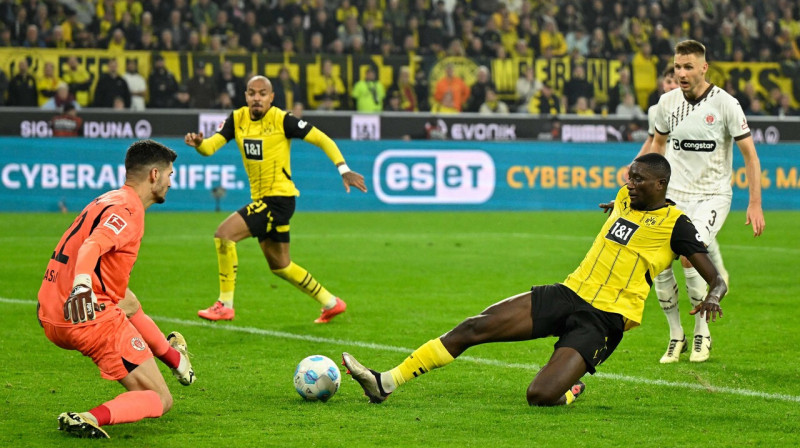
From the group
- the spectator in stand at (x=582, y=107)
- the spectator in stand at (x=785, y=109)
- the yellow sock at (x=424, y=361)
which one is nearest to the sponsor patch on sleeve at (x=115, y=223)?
the yellow sock at (x=424, y=361)

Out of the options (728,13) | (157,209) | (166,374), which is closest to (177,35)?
(157,209)

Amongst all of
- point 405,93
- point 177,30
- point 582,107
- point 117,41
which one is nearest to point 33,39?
point 117,41

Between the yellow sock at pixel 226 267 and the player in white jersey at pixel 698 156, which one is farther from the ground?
the player in white jersey at pixel 698 156

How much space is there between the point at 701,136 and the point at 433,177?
13432 millimetres

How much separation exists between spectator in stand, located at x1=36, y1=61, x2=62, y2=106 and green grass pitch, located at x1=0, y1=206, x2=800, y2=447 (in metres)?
6.99

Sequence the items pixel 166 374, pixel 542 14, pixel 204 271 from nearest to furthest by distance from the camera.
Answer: pixel 166 374 → pixel 204 271 → pixel 542 14

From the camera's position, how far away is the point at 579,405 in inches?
248

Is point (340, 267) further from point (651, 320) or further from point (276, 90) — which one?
point (276, 90)

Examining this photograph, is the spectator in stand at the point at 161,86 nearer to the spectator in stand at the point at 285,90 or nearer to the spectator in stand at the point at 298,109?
the spectator in stand at the point at 285,90

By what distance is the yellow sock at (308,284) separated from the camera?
32.0 feet

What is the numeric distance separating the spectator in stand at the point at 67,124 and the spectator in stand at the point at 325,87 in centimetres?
504

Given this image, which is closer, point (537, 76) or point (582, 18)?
point (537, 76)

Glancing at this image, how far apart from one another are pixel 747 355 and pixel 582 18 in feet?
70.9

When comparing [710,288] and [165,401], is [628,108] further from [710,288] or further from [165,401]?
[165,401]
